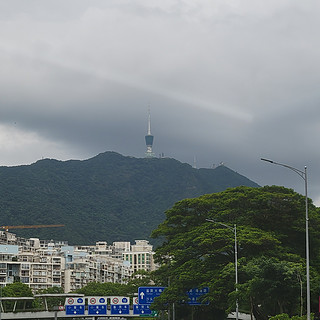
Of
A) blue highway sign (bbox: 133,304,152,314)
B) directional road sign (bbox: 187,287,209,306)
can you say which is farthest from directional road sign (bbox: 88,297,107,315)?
directional road sign (bbox: 187,287,209,306)

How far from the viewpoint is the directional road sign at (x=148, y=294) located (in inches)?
2499

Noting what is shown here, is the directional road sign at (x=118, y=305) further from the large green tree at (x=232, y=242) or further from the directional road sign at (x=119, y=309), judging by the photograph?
the large green tree at (x=232, y=242)

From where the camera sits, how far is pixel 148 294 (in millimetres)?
63625

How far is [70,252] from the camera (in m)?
189

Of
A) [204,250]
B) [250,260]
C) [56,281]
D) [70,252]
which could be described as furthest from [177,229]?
[70,252]

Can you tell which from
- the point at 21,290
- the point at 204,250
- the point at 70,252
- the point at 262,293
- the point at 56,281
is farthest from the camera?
the point at 70,252

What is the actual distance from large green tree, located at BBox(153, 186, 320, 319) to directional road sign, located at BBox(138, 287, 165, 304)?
1.66 metres

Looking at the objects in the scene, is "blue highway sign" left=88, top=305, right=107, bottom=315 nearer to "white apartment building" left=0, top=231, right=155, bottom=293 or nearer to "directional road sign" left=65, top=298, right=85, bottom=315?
"directional road sign" left=65, top=298, right=85, bottom=315

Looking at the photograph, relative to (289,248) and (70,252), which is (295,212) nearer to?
(289,248)

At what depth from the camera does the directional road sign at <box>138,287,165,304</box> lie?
63.5 meters

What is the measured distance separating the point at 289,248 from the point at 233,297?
29.1 feet

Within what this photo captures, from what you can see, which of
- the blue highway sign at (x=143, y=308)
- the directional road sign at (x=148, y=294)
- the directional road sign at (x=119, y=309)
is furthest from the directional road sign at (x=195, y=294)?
the directional road sign at (x=119, y=309)

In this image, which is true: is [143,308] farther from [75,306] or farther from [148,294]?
[75,306]

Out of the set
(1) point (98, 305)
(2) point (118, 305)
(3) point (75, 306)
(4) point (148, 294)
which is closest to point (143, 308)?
(4) point (148, 294)
